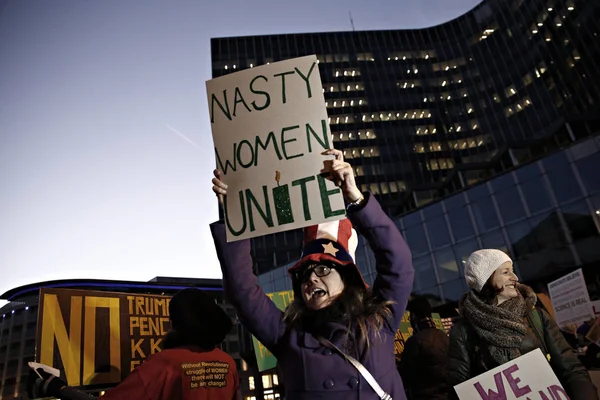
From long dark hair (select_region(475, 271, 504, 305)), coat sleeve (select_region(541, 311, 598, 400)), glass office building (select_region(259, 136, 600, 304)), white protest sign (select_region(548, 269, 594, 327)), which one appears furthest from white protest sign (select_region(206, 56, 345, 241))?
glass office building (select_region(259, 136, 600, 304))

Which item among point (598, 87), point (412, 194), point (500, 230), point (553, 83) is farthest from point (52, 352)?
point (553, 83)

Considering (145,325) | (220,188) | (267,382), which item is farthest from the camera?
(267,382)

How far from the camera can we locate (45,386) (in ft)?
9.43

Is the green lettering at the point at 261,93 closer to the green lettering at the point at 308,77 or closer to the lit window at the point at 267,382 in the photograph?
the green lettering at the point at 308,77

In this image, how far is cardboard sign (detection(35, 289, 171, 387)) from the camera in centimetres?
418

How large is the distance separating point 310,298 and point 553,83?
5864 cm

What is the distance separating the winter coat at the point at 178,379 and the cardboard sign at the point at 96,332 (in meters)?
1.55

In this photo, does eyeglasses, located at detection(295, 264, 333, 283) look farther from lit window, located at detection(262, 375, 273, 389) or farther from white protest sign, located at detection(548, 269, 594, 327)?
lit window, located at detection(262, 375, 273, 389)

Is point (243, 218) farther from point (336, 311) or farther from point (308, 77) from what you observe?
point (308, 77)

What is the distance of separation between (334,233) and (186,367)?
4.35ft

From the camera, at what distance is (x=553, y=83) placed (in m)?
50.2

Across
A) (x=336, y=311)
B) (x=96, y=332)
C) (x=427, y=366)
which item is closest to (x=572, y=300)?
(x=427, y=366)

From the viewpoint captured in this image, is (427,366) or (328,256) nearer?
(328,256)

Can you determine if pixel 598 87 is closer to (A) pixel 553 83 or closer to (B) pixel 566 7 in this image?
(A) pixel 553 83
